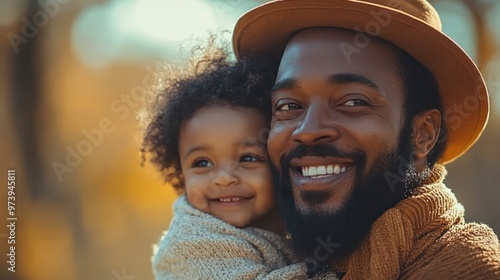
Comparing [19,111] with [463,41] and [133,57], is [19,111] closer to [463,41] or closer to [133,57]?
[133,57]

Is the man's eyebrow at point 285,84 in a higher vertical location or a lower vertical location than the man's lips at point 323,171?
higher

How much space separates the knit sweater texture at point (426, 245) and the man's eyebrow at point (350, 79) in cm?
46

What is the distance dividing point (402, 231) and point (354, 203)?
10.1 inches

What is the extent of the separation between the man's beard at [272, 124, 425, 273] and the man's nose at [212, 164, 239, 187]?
387mm

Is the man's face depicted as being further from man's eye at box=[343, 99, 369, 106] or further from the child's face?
the child's face

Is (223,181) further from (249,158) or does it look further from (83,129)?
(83,129)

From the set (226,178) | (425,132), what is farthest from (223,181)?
(425,132)

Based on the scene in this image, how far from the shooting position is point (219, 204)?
3.56 metres

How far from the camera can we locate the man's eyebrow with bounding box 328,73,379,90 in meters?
3.17

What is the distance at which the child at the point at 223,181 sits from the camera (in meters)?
3.34

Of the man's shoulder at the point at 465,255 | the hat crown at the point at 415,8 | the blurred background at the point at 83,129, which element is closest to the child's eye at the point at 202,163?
the hat crown at the point at 415,8

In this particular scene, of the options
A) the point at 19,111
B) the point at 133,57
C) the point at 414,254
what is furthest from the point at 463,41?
the point at 414,254

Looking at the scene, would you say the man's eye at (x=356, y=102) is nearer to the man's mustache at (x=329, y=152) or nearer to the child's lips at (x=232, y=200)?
the man's mustache at (x=329, y=152)

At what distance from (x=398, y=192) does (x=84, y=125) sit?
780 centimetres
